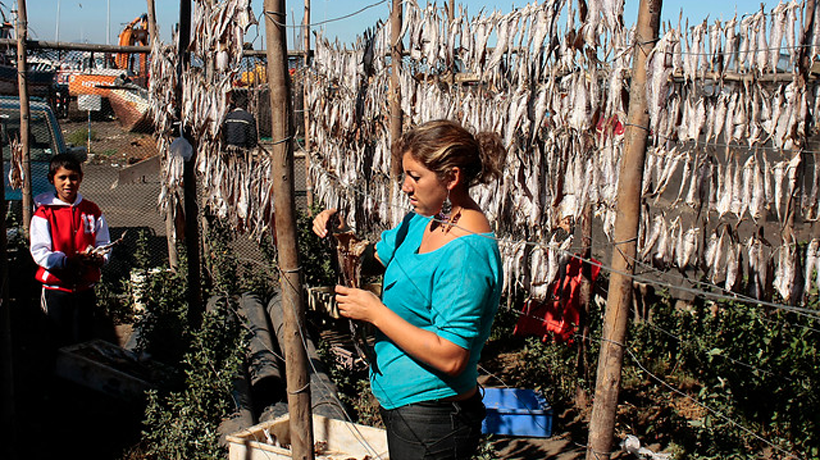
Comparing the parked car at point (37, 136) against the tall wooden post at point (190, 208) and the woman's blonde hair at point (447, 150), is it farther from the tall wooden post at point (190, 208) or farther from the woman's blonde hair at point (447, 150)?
the woman's blonde hair at point (447, 150)

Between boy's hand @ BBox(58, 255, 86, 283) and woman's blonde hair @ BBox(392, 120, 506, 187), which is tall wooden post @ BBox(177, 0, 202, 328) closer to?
boy's hand @ BBox(58, 255, 86, 283)

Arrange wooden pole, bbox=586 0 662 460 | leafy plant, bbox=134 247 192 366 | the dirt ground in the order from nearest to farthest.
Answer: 1. wooden pole, bbox=586 0 662 460
2. leafy plant, bbox=134 247 192 366
3. the dirt ground

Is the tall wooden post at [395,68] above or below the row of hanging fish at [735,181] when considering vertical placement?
above

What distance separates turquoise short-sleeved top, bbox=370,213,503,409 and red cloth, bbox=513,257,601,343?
2.64 metres

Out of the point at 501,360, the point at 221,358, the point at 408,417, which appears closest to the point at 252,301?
the point at 221,358

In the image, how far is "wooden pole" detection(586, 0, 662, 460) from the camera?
9.59 feet

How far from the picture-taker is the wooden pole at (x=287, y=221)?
2611mm

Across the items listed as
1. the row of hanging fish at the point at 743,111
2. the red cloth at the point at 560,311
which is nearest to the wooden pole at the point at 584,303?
the red cloth at the point at 560,311

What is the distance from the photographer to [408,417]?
2.19 m

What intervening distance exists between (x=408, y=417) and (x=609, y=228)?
8.70ft

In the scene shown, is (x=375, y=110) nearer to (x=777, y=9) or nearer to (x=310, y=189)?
(x=310, y=189)

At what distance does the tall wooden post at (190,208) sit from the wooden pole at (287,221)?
2.43 meters

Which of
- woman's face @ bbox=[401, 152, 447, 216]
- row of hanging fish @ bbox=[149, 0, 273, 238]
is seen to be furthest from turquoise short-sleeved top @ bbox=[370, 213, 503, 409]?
row of hanging fish @ bbox=[149, 0, 273, 238]

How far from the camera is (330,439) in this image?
3.80 m
